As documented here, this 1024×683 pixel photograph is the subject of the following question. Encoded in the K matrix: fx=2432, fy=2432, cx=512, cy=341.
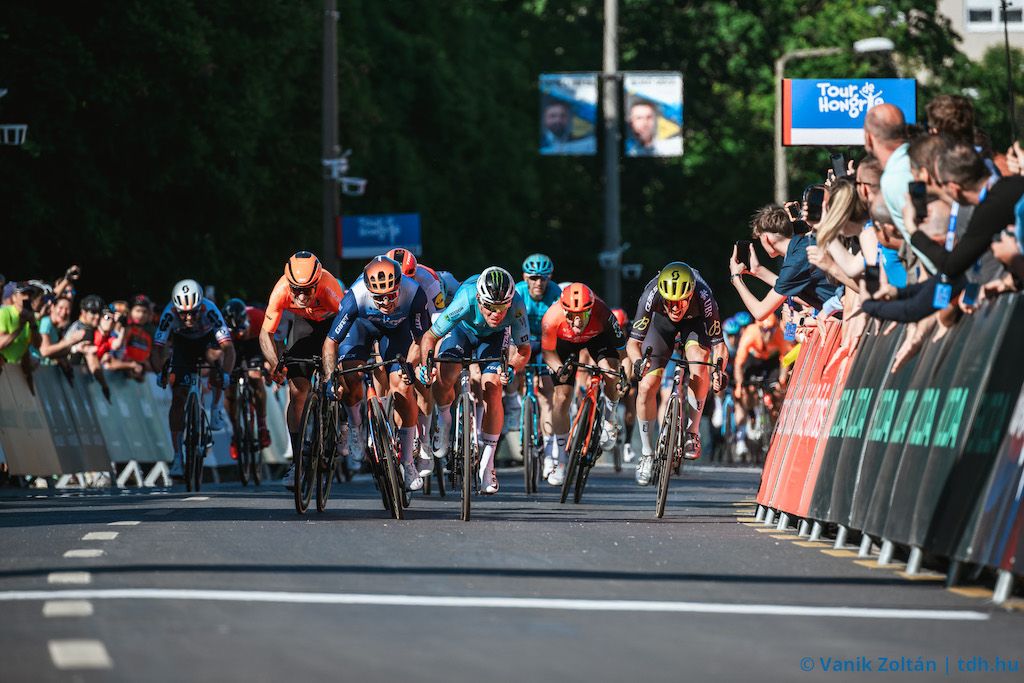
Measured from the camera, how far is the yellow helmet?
18.4 meters

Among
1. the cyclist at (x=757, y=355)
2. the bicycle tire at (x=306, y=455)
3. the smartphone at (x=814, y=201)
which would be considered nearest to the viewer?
the smartphone at (x=814, y=201)

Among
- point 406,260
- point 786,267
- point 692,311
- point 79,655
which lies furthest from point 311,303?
point 79,655

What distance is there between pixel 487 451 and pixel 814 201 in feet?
10.9

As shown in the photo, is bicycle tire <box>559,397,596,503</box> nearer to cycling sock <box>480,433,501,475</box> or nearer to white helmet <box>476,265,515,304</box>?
cycling sock <box>480,433,501,475</box>

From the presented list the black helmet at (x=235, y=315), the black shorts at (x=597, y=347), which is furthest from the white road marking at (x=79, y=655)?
the black helmet at (x=235, y=315)

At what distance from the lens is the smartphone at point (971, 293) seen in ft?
37.0

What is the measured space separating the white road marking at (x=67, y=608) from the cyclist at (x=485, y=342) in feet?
22.6

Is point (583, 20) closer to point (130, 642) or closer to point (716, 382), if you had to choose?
point (716, 382)

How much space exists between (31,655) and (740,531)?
7572mm

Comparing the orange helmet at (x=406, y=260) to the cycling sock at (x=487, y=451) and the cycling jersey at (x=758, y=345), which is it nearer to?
the cycling sock at (x=487, y=451)

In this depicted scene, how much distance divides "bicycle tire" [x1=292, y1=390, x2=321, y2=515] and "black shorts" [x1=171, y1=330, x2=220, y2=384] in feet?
19.8

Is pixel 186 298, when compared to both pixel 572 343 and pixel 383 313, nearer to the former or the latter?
pixel 572 343

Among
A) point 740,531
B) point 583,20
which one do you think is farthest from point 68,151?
point 583,20

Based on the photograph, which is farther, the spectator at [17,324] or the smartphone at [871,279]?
Answer: the spectator at [17,324]
